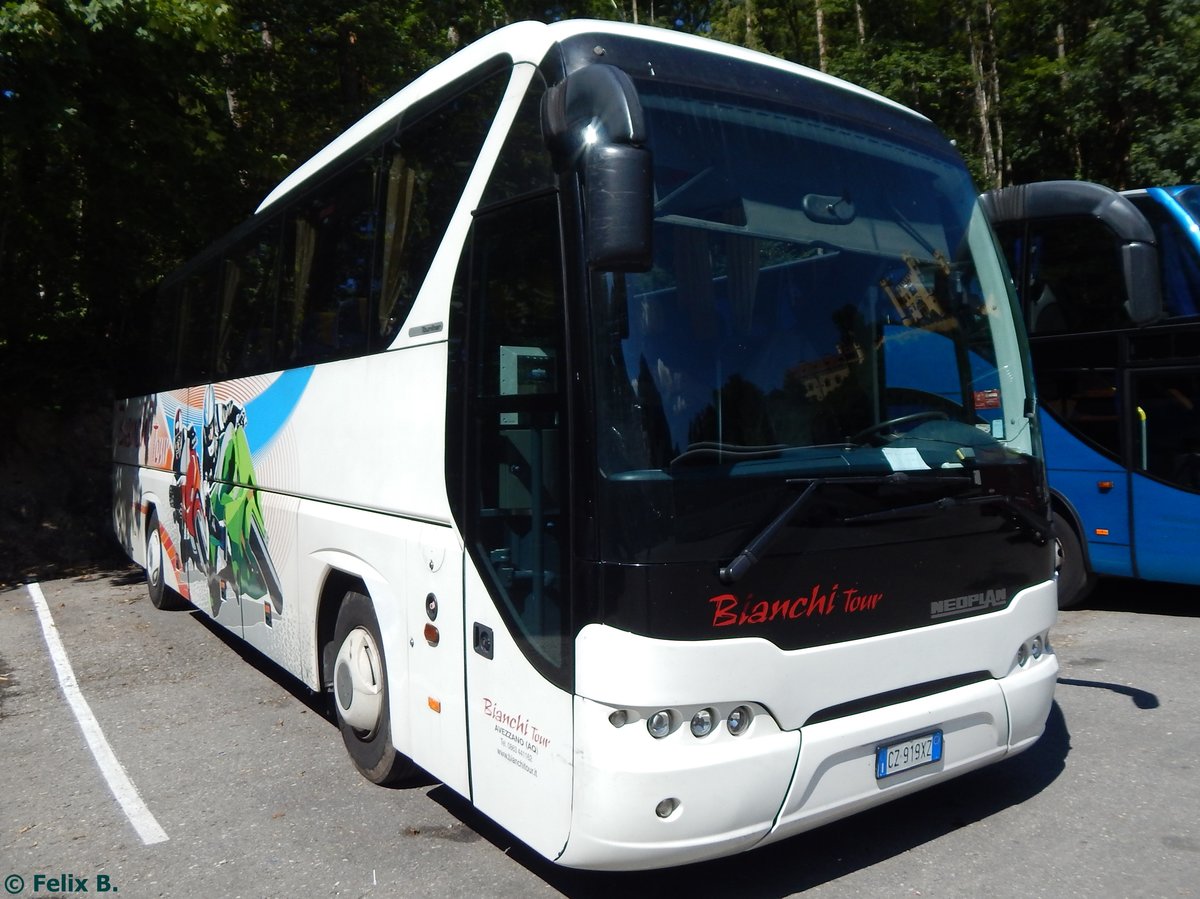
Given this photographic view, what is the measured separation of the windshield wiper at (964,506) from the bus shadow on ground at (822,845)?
3.60ft

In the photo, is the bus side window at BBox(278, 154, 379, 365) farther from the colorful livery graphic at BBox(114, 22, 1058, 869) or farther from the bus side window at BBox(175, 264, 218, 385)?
the bus side window at BBox(175, 264, 218, 385)

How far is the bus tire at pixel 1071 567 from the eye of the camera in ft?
28.1

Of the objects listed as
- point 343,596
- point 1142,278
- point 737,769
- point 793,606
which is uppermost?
point 1142,278

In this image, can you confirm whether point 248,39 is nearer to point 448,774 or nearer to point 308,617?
point 308,617

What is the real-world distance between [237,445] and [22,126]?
5394 mm

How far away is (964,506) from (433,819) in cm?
276

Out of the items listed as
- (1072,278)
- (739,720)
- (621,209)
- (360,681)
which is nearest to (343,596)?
(360,681)

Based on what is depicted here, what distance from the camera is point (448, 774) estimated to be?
427cm

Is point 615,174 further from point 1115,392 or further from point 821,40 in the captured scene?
point 821,40

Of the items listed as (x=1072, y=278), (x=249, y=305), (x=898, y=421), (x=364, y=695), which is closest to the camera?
(x=898, y=421)

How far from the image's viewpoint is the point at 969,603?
4.14 m

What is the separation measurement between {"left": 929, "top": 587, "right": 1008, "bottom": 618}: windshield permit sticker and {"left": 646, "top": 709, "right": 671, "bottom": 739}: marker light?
4.06 feet

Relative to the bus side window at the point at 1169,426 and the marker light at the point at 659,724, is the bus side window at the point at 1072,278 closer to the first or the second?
the bus side window at the point at 1169,426

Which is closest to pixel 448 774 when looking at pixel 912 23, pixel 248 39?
pixel 248 39
